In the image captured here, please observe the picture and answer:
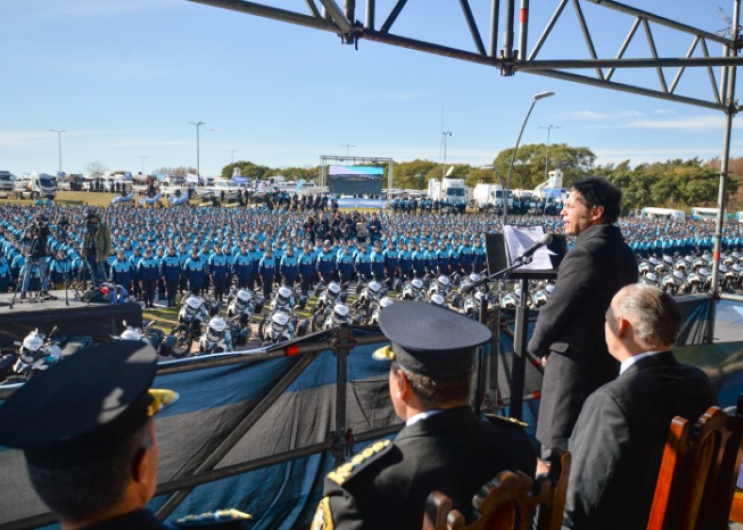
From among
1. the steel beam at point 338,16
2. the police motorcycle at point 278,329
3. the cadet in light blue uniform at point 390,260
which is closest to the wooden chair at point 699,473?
the steel beam at point 338,16

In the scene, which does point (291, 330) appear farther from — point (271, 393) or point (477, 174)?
point (477, 174)

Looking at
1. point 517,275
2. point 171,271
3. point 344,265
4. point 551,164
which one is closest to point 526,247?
point 517,275

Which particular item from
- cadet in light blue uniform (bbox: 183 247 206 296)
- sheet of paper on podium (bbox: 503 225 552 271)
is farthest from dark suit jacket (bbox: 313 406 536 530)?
cadet in light blue uniform (bbox: 183 247 206 296)

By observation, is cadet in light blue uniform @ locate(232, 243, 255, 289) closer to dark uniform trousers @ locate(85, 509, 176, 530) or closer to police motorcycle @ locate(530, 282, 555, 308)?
police motorcycle @ locate(530, 282, 555, 308)

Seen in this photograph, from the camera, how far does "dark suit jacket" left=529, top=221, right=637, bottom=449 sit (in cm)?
309

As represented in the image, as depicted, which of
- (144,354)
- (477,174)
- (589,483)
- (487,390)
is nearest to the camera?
(144,354)

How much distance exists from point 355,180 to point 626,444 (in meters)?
69.2

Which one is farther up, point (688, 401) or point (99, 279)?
point (688, 401)

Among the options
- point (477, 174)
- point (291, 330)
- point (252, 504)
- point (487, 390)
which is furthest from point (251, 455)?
point (477, 174)

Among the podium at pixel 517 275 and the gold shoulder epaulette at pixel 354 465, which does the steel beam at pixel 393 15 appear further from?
the gold shoulder epaulette at pixel 354 465

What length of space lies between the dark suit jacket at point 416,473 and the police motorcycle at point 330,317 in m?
11.0

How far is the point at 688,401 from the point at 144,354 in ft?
6.50

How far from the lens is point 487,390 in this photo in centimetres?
426

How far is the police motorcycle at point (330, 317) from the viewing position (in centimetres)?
1338
